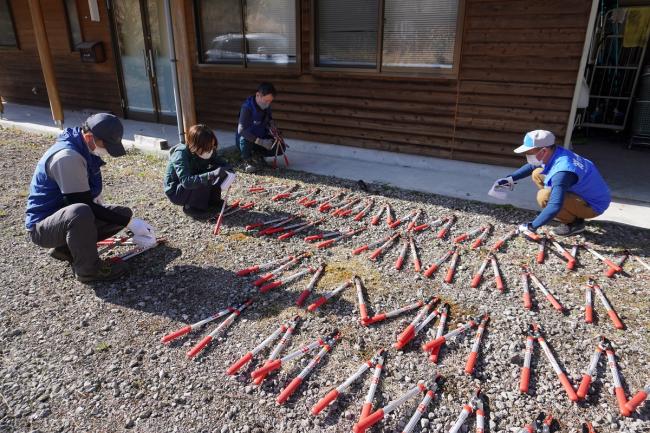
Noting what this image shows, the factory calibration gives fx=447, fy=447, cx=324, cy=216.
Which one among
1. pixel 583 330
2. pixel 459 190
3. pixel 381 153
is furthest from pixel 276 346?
pixel 381 153

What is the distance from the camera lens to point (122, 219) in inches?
159

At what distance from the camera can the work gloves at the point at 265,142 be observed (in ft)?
21.6

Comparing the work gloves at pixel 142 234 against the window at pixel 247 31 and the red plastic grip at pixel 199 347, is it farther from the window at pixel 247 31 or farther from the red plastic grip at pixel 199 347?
the window at pixel 247 31

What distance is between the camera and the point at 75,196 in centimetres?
364

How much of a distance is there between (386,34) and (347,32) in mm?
666

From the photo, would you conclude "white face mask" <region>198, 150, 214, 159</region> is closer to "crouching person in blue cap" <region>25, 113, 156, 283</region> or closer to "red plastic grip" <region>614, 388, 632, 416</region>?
"crouching person in blue cap" <region>25, 113, 156, 283</region>

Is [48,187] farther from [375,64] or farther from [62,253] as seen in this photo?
[375,64]

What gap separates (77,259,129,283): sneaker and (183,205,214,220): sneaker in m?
1.27

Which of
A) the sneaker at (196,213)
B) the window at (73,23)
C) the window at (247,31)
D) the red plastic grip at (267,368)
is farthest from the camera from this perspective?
the window at (73,23)

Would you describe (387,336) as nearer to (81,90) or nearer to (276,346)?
(276,346)

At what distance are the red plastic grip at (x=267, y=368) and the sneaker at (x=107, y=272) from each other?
5.96ft

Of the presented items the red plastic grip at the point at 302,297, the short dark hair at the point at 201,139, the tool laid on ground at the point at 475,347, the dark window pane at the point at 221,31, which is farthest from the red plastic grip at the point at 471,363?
the dark window pane at the point at 221,31

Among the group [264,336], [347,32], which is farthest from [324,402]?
[347,32]

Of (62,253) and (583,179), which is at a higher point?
(583,179)
